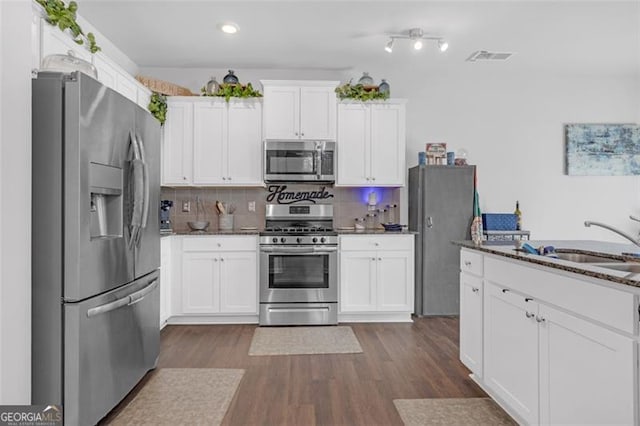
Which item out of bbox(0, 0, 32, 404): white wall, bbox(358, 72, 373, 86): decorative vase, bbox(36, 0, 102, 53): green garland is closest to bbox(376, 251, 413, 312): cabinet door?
bbox(358, 72, 373, 86): decorative vase

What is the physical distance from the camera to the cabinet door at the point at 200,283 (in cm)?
371

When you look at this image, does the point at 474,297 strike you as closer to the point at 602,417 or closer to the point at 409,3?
the point at 602,417

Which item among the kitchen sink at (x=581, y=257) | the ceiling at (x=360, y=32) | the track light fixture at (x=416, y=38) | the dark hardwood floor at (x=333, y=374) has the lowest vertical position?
the dark hardwood floor at (x=333, y=374)

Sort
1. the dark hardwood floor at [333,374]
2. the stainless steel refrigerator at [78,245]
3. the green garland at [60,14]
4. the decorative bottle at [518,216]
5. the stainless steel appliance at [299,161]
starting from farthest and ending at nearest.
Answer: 1. the decorative bottle at [518,216]
2. the stainless steel appliance at [299,161]
3. the green garland at [60,14]
4. the dark hardwood floor at [333,374]
5. the stainless steel refrigerator at [78,245]

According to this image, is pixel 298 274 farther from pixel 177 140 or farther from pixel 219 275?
pixel 177 140

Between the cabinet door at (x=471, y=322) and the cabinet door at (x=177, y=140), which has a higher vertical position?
the cabinet door at (x=177, y=140)

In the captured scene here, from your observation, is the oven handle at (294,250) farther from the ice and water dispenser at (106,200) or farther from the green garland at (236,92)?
the ice and water dispenser at (106,200)

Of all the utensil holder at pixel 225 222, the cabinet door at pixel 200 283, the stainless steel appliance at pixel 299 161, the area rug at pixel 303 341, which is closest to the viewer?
the area rug at pixel 303 341

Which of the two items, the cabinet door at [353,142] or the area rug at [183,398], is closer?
the area rug at [183,398]

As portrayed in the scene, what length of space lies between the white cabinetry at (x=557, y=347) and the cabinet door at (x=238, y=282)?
229 centimetres

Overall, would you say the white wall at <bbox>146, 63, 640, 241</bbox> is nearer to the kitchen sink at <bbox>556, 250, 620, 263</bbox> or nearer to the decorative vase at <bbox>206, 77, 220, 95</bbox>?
the decorative vase at <bbox>206, 77, 220, 95</bbox>

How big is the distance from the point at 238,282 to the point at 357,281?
1.23 m

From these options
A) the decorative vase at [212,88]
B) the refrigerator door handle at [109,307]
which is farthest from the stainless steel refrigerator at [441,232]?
the refrigerator door handle at [109,307]

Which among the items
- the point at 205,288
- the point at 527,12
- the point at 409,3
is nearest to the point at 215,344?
the point at 205,288
